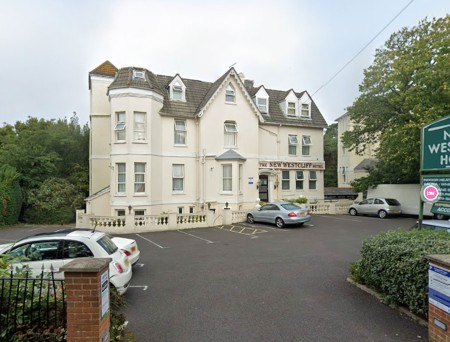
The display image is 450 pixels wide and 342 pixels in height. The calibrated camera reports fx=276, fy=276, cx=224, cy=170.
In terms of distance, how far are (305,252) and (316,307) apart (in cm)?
472

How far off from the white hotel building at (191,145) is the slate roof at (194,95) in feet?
0.25

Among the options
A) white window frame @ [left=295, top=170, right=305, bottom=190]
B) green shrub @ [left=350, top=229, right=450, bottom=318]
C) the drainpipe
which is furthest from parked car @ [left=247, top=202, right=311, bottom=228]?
green shrub @ [left=350, top=229, right=450, bottom=318]

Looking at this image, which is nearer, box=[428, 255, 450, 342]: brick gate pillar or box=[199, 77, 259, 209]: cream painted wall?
box=[428, 255, 450, 342]: brick gate pillar

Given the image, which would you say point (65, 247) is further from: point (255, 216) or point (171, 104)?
point (171, 104)

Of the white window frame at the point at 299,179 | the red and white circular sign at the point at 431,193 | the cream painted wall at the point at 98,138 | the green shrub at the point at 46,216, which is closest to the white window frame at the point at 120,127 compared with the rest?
the cream painted wall at the point at 98,138

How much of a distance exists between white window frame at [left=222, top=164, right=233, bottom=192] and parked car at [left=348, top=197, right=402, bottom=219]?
414 inches

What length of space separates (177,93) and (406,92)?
15154 mm

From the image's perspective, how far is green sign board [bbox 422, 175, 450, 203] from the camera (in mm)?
5984

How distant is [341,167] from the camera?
1597 inches

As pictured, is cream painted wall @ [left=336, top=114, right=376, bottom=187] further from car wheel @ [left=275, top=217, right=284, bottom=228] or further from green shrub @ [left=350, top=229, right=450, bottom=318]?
green shrub @ [left=350, top=229, right=450, bottom=318]

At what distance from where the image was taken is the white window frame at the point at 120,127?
694 inches

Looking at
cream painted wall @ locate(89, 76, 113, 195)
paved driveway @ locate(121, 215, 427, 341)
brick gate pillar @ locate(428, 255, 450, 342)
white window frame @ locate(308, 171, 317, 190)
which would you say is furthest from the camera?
white window frame @ locate(308, 171, 317, 190)

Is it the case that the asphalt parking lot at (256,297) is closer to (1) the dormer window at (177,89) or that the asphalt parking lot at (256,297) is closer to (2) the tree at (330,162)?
(1) the dormer window at (177,89)

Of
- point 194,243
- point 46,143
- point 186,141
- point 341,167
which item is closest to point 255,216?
point 194,243
